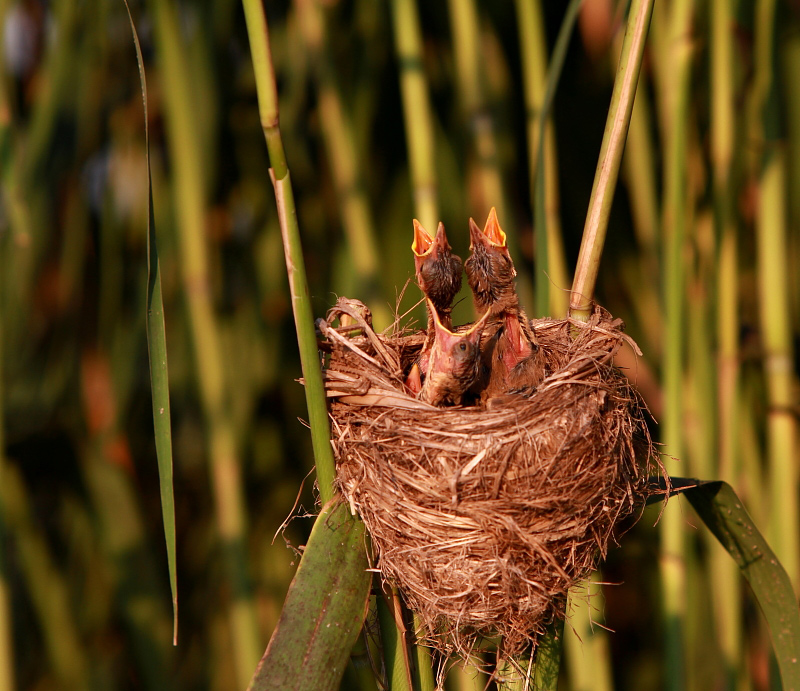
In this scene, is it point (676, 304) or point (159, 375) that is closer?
point (159, 375)

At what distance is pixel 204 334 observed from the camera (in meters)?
1.26

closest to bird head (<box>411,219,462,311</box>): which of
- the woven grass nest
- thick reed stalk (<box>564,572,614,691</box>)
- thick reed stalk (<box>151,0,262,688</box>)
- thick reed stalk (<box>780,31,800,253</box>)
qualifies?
the woven grass nest

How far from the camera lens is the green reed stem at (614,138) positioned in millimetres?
788

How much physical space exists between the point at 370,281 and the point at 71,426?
0.95 meters

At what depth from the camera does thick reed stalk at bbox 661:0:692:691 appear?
1.08m

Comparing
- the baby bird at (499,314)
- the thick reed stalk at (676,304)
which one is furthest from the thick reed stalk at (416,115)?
the thick reed stalk at (676,304)

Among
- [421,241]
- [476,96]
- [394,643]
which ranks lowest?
[394,643]

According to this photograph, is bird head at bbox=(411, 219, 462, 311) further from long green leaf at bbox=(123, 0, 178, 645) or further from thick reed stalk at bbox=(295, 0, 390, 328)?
long green leaf at bbox=(123, 0, 178, 645)

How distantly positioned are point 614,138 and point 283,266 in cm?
112

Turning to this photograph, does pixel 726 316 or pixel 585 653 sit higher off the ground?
pixel 726 316

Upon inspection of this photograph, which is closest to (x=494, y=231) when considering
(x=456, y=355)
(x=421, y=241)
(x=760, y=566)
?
(x=421, y=241)

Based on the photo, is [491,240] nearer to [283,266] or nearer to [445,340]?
[445,340]

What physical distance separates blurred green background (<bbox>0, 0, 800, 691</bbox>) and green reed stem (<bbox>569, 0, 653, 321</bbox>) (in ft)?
1.30

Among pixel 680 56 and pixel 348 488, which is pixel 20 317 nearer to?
pixel 348 488
